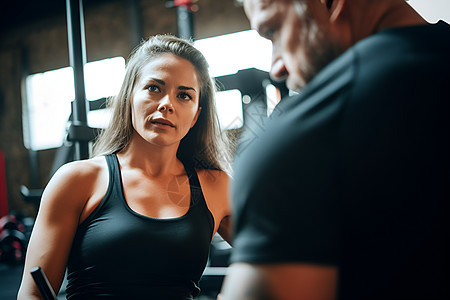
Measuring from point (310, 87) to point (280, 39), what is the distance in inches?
3.2

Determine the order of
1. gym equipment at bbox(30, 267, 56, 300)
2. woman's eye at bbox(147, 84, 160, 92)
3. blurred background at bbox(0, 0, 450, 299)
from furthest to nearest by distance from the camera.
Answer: blurred background at bbox(0, 0, 450, 299)
woman's eye at bbox(147, 84, 160, 92)
gym equipment at bbox(30, 267, 56, 300)

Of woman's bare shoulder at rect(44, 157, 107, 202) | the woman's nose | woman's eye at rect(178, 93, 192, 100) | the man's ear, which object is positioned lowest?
woman's bare shoulder at rect(44, 157, 107, 202)

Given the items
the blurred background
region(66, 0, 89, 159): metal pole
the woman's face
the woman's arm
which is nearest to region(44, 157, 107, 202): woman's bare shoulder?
the woman's arm

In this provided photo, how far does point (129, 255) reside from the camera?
754 millimetres

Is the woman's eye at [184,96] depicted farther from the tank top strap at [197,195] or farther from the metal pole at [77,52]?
the metal pole at [77,52]

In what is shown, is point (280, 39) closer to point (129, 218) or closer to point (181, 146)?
point (129, 218)

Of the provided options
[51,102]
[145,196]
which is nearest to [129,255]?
[145,196]

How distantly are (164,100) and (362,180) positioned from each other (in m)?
0.57

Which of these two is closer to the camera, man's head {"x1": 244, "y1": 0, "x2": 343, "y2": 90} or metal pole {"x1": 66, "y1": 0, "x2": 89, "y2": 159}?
man's head {"x1": 244, "y1": 0, "x2": 343, "y2": 90}

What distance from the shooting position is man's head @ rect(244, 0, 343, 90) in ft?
1.29

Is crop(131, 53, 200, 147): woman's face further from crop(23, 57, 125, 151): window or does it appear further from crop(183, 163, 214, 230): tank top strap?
crop(23, 57, 125, 151): window

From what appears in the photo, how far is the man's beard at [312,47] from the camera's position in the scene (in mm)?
390

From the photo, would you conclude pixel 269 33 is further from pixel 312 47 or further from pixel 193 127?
pixel 193 127

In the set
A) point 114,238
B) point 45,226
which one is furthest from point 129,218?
point 45,226
